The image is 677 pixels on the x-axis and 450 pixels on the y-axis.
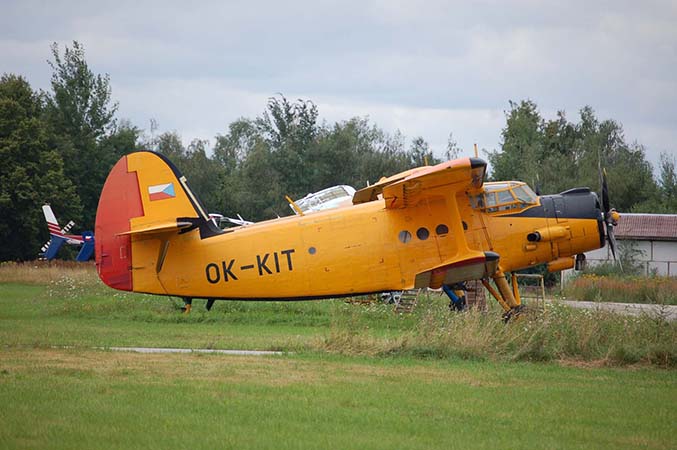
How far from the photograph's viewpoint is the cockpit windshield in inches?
797

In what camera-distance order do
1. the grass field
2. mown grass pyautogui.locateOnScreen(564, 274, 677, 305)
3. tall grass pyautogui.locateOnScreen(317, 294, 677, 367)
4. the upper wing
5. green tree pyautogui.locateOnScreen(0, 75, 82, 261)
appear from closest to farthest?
the grass field
tall grass pyautogui.locateOnScreen(317, 294, 677, 367)
the upper wing
mown grass pyautogui.locateOnScreen(564, 274, 677, 305)
green tree pyautogui.locateOnScreen(0, 75, 82, 261)

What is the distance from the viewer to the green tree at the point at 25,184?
60.3m

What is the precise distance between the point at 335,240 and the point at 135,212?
4.40 m

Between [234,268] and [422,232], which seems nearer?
[422,232]

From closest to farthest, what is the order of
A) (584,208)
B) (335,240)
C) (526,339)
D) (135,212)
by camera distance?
(526,339) → (335,240) → (135,212) → (584,208)

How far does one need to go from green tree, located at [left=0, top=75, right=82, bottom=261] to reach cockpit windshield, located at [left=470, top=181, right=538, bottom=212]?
45389 mm

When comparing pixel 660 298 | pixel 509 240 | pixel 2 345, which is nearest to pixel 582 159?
pixel 660 298

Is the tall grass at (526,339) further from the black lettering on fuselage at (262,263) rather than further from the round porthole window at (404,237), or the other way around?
the black lettering on fuselage at (262,263)

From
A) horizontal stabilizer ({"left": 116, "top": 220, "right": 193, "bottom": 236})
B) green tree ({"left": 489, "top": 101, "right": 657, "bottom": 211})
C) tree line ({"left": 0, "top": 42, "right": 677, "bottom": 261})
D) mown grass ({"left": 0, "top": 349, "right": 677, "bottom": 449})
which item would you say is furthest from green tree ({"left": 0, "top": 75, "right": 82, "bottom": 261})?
mown grass ({"left": 0, "top": 349, "right": 677, "bottom": 449})

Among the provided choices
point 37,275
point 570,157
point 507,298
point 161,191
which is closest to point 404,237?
point 507,298

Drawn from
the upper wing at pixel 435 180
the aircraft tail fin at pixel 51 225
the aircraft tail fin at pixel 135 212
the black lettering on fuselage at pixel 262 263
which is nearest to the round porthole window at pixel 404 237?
the upper wing at pixel 435 180

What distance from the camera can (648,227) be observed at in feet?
161

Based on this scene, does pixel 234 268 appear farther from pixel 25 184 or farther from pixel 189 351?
pixel 25 184

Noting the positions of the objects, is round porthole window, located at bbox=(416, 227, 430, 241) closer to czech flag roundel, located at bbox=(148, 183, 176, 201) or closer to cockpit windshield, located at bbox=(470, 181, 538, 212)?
cockpit windshield, located at bbox=(470, 181, 538, 212)
